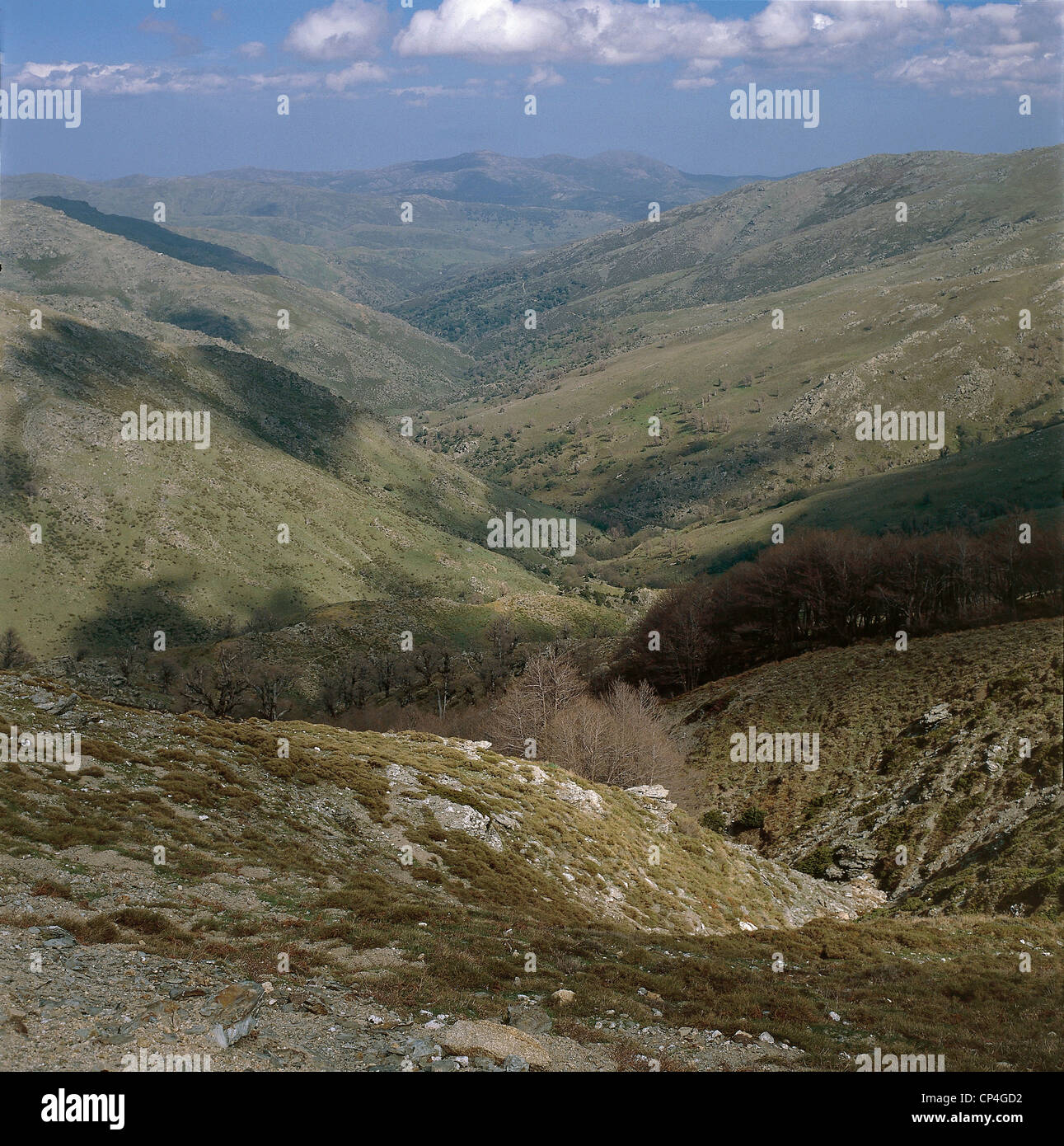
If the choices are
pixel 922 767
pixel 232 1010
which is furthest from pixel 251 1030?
pixel 922 767

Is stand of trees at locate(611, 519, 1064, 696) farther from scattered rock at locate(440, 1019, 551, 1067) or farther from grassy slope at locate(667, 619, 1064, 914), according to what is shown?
scattered rock at locate(440, 1019, 551, 1067)

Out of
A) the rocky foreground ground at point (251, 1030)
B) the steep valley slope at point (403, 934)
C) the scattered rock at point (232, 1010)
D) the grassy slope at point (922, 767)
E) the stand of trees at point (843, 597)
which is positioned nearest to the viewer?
the rocky foreground ground at point (251, 1030)

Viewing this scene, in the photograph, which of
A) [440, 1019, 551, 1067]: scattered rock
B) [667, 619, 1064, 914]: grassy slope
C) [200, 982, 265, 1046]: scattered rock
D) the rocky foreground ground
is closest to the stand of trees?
[667, 619, 1064, 914]: grassy slope

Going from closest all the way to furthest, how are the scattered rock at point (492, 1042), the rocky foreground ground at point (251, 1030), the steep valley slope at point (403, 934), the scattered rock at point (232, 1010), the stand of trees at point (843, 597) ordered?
the rocky foreground ground at point (251, 1030)
the scattered rock at point (232, 1010)
the scattered rock at point (492, 1042)
the steep valley slope at point (403, 934)
the stand of trees at point (843, 597)

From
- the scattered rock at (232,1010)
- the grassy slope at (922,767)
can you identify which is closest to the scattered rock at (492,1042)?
the scattered rock at (232,1010)

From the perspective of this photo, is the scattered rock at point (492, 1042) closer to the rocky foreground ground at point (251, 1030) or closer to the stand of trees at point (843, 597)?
the rocky foreground ground at point (251, 1030)
